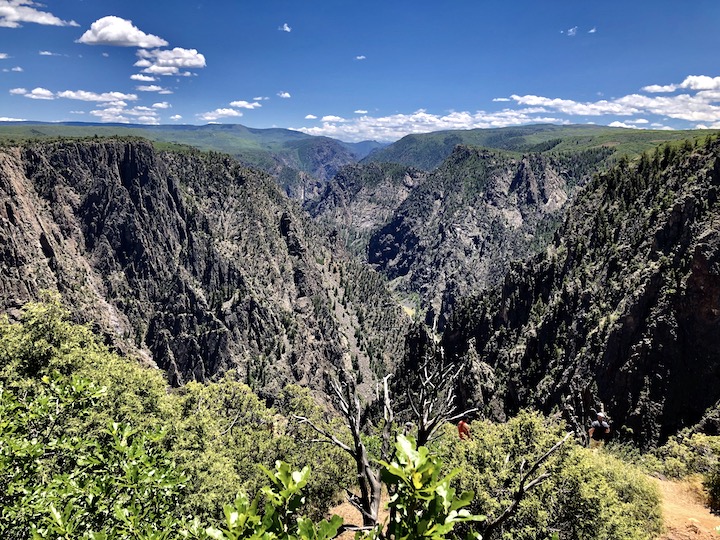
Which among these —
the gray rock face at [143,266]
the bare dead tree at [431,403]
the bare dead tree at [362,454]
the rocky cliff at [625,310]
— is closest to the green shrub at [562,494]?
the rocky cliff at [625,310]

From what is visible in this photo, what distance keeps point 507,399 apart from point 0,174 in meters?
156

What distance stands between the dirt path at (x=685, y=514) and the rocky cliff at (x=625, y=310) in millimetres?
17027

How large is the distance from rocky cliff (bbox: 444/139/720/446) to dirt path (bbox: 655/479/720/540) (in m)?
17.0

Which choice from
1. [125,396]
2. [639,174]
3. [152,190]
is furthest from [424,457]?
[152,190]

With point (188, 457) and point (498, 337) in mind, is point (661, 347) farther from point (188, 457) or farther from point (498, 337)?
point (188, 457)

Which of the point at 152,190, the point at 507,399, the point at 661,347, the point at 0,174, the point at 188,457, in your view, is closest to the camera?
the point at 188,457

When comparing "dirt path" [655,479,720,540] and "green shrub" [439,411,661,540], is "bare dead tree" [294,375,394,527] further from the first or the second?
"dirt path" [655,479,720,540]

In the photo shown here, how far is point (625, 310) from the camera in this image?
71188 mm

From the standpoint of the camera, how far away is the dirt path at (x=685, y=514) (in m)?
25.3

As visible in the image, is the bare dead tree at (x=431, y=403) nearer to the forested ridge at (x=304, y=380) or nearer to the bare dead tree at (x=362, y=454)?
the forested ridge at (x=304, y=380)

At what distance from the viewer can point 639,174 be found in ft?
332

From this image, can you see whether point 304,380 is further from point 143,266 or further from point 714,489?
point 714,489

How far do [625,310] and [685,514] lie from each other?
4845 cm

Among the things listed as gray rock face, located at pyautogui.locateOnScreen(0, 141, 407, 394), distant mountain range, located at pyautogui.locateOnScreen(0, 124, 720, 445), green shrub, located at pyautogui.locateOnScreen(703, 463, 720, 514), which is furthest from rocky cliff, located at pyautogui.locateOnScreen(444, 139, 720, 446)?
gray rock face, located at pyautogui.locateOnScreen(0, 141, 407, 394)
